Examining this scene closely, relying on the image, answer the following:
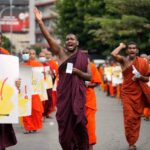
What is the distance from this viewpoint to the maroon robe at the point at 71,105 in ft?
27.3

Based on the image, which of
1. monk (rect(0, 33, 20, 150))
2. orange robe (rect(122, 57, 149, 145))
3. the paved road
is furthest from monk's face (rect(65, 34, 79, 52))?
the paved road

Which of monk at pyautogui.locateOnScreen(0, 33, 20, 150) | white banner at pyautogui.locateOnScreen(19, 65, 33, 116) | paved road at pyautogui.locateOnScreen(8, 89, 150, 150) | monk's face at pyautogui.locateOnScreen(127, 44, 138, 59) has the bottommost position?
paved road at pyautogui.locateOnScreen(8, 89, 150, 150)

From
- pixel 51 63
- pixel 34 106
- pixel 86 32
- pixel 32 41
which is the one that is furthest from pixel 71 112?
pixel 32 41

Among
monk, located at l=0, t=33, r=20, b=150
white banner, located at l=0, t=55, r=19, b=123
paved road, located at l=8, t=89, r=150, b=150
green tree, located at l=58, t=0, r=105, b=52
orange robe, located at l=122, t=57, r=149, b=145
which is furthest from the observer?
green tree, located at l=58, t=0, r=105, b=52

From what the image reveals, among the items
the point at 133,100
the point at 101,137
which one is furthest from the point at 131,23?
the point at 133,100

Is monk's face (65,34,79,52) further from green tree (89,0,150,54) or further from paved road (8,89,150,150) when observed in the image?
green tree (89,0,150,54)

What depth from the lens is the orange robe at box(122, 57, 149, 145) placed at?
33.4ft

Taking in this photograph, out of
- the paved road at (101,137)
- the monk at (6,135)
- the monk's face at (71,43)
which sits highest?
the monk's face at (71,43)

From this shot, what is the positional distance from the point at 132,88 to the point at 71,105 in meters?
2.32

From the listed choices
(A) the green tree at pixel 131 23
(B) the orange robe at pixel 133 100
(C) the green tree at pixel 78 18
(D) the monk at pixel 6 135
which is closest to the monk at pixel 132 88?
(B) the orange robe at pixel 133 100

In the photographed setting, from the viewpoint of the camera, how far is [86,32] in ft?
144

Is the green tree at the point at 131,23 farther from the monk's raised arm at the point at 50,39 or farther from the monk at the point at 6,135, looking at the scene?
the monk at the point at 6,135

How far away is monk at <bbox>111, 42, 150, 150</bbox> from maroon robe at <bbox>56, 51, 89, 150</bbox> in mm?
1927

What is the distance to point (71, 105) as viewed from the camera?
329 inches
